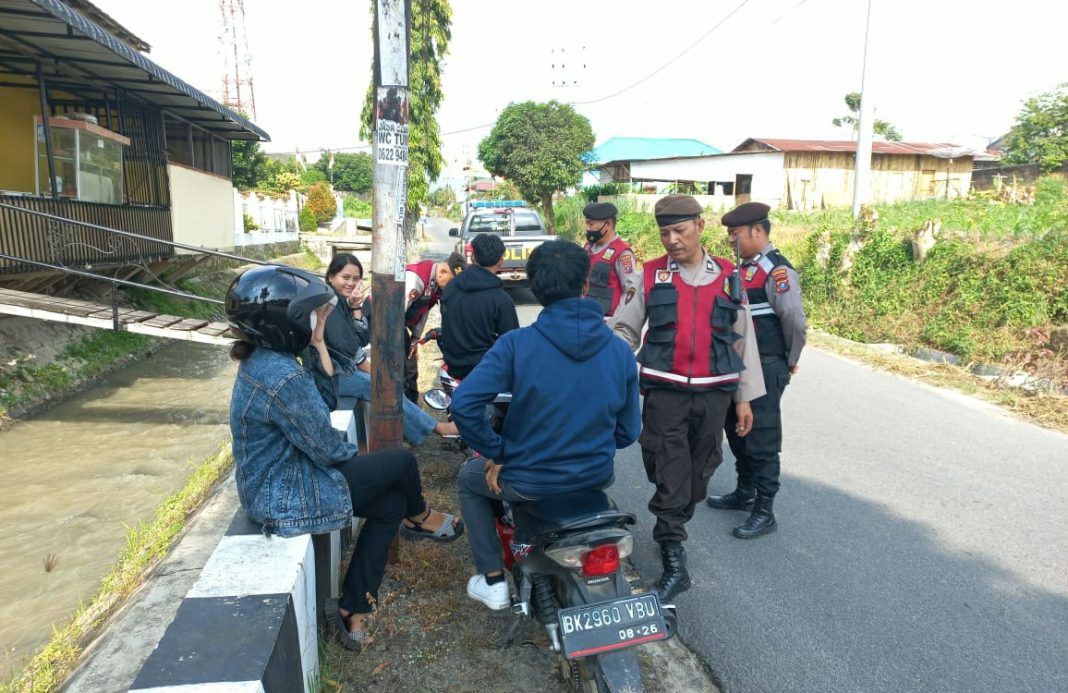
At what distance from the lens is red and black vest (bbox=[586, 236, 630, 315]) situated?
4.83 m

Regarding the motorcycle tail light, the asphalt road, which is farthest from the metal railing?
the motorcycle tail light

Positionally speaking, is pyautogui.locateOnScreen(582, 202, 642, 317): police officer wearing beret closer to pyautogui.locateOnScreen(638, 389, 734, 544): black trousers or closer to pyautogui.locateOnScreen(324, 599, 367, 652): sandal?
pyautogui.locateOnScreen(638, 389, 734, 544): black trousers

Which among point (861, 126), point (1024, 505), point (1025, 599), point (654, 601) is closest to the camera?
point (654, 601)

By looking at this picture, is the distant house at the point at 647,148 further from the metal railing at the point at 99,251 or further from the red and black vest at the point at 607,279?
the red and black vest at the point at 607,279

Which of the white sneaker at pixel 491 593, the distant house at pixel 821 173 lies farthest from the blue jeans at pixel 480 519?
the distant house at pixel 821 173

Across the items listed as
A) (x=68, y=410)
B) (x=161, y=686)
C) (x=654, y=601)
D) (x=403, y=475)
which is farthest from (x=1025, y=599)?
(x=68, y=410)

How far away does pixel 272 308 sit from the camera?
91.7 inches

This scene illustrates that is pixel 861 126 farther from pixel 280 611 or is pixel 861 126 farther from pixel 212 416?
pixel 280 611

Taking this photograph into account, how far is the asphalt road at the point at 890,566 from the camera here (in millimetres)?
2805

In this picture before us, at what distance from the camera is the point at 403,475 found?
Result: 9.37 feet

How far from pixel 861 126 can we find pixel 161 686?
1282 cm

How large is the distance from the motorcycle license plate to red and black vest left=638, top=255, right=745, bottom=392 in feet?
3.86

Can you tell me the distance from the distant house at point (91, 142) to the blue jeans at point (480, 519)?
713 centimetres

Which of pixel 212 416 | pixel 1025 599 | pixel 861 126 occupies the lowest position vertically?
pixel 212 416
